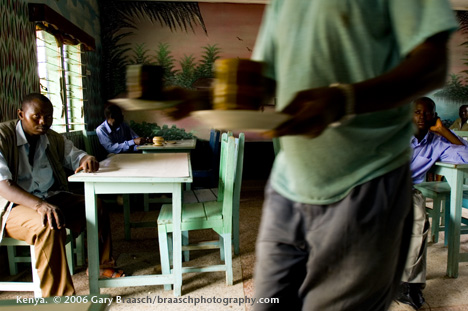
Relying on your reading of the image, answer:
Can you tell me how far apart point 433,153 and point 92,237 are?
240 cm

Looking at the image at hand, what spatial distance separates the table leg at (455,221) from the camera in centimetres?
235

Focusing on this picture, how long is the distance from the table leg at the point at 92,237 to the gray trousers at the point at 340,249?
1.53 m

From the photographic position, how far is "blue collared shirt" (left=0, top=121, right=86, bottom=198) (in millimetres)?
2168

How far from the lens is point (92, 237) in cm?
200

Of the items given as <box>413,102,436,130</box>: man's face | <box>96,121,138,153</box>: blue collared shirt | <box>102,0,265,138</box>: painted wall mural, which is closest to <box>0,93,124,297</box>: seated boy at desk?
<box>96,121,138,153</box>: blue collared shirt

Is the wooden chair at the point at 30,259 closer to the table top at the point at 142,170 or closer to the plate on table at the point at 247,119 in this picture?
the table top at the point at 142,170

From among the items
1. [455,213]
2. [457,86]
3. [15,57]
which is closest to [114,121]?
[15,57]

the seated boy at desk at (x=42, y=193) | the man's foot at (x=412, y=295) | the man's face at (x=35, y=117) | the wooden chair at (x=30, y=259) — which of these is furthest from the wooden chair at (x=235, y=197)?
the man's foot at (x=412, y=295)

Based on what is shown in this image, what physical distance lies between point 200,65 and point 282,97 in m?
5.12

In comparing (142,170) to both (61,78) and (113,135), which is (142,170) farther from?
(61,78)

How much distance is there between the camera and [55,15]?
329 centimetres

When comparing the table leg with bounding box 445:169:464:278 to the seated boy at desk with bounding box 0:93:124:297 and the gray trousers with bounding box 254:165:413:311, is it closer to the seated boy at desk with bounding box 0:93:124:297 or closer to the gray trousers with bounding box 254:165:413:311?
the gray trousers with bounding box 254:165:413:311

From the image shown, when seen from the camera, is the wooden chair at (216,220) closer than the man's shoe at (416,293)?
No

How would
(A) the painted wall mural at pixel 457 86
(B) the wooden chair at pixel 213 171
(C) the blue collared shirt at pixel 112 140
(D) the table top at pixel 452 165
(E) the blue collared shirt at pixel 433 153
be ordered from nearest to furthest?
(D) the table top at pixel 452 165
(E) the blue collared shirt at pixel 433 153
(C) the blue collared shirt at pixel 112 140
(B) the wooden chair at pixel 213 171
(A) the painted wall mural at pixel 457 86
